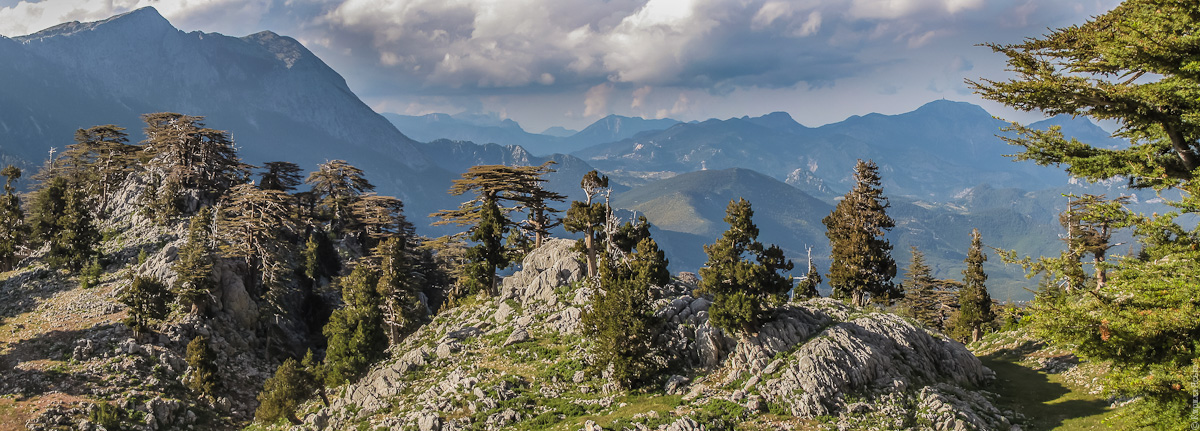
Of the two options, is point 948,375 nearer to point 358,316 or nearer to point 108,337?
point 358,316

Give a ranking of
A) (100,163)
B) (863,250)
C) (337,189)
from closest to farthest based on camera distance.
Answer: (863,250), (100,163), (337,189)

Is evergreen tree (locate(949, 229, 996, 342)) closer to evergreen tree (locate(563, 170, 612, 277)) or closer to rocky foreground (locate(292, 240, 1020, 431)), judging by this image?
rocky foreground (locate(292, 240, 1020, 431))

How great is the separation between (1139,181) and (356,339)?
5106 centimetres

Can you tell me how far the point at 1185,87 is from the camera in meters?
15.6

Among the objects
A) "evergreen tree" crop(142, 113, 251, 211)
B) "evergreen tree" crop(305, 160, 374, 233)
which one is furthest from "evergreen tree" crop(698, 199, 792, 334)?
"evergreen tree" crop(142, 113, 251, 211)

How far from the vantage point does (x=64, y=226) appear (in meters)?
63.2

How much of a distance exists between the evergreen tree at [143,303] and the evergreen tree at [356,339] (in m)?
17.2

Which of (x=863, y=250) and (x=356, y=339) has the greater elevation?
(x=863, y=250)

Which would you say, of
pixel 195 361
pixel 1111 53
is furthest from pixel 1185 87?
pixel 195 361

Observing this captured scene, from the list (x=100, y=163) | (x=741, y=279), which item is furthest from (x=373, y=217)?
(x=741, y=279)

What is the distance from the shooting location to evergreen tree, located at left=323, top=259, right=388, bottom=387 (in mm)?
48562

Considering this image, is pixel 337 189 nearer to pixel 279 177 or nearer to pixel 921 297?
pixel 279 177

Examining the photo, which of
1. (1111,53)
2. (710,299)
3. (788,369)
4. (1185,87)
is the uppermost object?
(1111,53)

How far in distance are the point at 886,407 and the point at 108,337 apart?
66246mm
